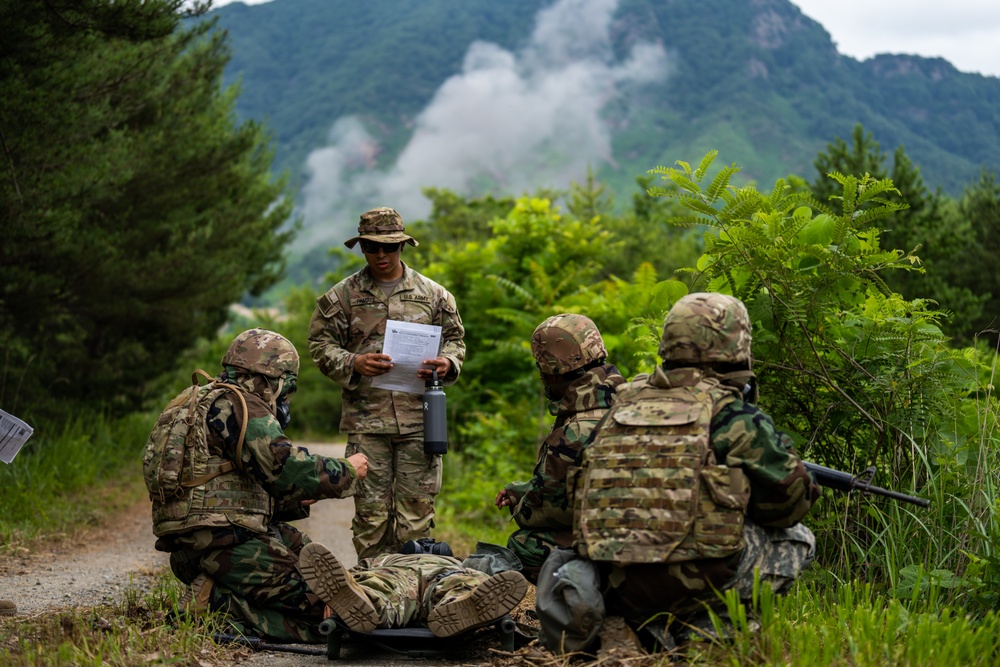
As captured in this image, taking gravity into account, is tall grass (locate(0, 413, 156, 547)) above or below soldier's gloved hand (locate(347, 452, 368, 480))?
below

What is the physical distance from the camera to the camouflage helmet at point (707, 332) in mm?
4508

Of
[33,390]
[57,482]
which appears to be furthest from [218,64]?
[57,482]

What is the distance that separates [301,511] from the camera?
19.1 feet

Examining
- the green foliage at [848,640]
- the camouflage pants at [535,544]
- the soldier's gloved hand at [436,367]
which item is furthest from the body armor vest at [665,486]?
the soldier's gloved hand at [436,367]

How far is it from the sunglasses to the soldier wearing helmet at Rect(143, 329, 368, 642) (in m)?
1.37

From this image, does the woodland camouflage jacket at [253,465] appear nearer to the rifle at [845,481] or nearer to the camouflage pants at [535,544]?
the camouflage pants at [535,544]

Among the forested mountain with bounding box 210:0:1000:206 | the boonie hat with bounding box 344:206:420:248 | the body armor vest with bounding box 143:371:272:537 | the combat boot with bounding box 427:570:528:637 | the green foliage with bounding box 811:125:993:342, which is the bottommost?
the combat boot with bounding box 427:570:528:637

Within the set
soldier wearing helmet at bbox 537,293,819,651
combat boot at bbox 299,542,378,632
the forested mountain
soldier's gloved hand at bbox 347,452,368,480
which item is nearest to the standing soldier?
soldier's gloved hand at bbox 347,452,368,480

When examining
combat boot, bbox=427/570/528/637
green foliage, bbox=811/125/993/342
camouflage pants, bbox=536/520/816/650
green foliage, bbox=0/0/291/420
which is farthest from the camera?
green foliage, bbox=811/125/993/342

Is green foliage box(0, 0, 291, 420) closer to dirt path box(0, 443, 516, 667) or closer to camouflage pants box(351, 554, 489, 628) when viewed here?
dirt path box(0, 443, 516, 667)

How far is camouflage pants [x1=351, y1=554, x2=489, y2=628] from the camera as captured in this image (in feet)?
16.6

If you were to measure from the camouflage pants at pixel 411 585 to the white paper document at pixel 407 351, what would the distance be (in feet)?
5.08

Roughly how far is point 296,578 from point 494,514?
6.02m

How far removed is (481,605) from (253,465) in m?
1.42
